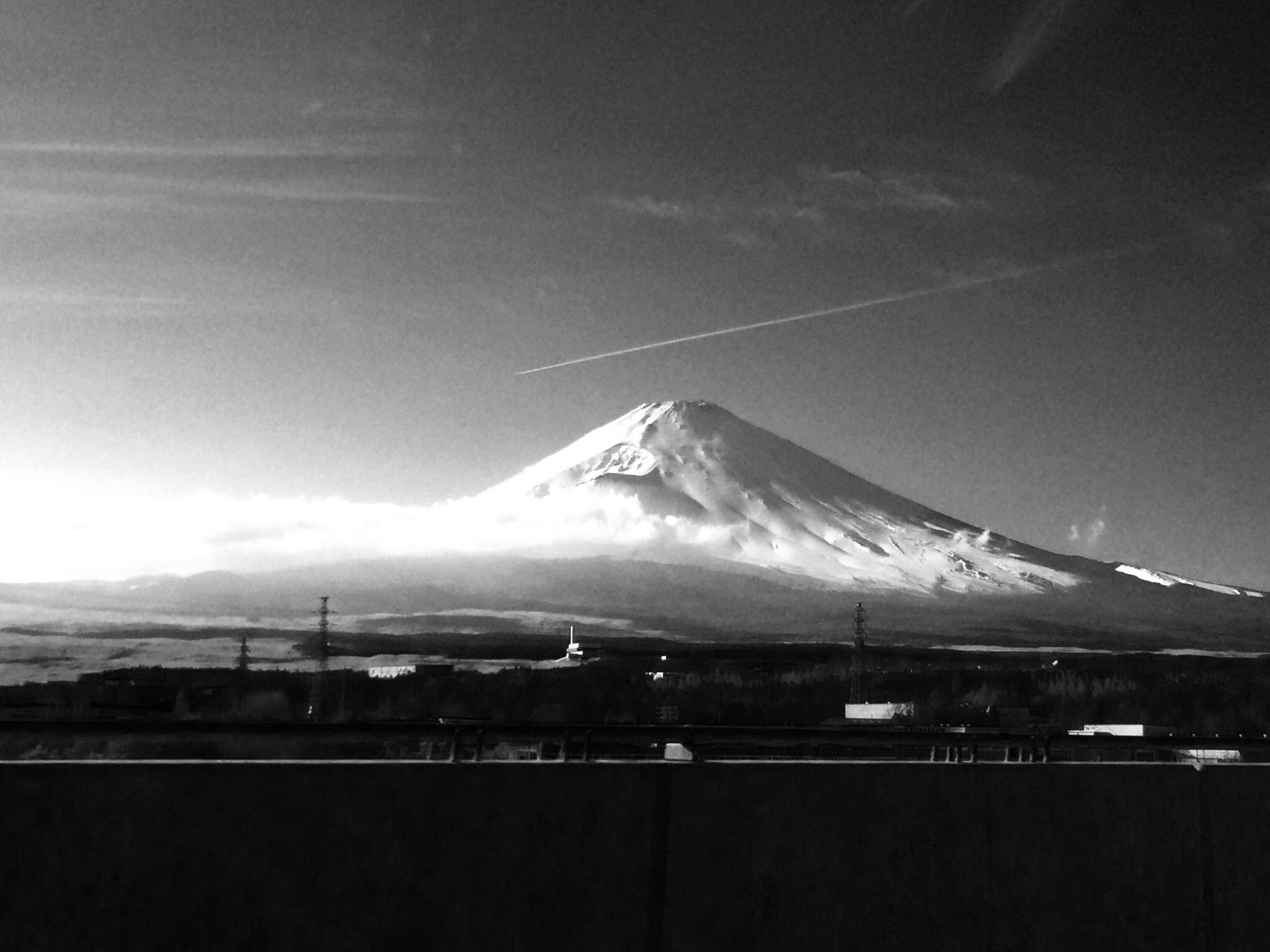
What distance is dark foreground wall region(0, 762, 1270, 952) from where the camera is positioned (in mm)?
5328

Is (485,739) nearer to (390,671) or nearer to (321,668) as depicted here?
(321,668)

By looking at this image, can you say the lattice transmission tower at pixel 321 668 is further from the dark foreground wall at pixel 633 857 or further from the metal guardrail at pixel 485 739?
the dark foreground wall at pixel 633 857

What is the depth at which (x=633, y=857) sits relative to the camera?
6.62 meters

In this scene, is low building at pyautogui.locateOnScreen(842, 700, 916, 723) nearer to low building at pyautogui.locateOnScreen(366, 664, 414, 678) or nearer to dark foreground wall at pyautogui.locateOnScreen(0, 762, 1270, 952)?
low building at pyautogui.locateOnScreen(366, 664, 414, 678)

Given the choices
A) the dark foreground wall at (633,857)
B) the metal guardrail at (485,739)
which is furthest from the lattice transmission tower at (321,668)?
the dark foreground wall at (633,857)

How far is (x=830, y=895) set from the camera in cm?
725

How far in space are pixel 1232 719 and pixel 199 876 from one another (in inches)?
3920

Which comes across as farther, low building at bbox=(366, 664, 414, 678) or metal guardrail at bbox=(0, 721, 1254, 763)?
low building at bbox=(366, 664, 414, 678)

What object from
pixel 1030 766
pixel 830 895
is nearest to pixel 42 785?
pixel 830 895

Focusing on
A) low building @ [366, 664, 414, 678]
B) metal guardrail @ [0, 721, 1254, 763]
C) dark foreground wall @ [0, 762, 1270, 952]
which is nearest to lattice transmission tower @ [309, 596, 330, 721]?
low building @ [366, 664, 414, 678]

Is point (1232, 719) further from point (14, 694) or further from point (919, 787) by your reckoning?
point (919, 787)

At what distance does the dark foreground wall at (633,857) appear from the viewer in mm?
5328

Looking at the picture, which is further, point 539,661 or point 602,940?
point 539,661

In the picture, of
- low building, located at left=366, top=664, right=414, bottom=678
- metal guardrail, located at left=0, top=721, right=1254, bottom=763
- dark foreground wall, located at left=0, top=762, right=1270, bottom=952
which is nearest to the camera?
dark foreground wall, located at left=0, top=762, right=1270, bottom=952
